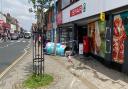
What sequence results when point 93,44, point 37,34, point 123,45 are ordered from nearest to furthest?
1. point 37,34
2. point 123,45
3. point 93,44

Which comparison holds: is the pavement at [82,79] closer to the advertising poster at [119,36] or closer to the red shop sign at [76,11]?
the advertising poster at [119,36]

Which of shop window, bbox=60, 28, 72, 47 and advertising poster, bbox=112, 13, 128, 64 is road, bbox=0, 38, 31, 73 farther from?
advertising poster, bbox=112, 13, 128, 64

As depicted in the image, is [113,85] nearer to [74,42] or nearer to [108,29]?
[108,29]

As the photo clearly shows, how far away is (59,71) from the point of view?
1730cm

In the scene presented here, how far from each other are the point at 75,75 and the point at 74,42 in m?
13.6

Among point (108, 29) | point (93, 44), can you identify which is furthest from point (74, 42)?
point (108, 29)

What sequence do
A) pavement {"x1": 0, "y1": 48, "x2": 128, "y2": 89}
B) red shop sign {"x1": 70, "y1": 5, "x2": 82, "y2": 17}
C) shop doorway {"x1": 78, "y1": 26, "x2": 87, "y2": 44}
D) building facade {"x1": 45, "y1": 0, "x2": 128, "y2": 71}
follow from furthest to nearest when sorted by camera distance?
shop doorway {"x1": 78, "y1": 26, "x2": 87, "y2": 44}
red shop sign {"x1": 70, "y1": 5, "x2": 82, "y2": 17}
building facade {"x1": 45, "y1": 0, "x2": 128, "y2": 71}
pavement {"x1": 0, "y1": 48, "x2": 128, "y2": 89}

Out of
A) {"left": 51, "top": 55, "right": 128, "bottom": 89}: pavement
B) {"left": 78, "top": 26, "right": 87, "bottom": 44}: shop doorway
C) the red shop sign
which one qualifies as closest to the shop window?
{"left": 78, "top": 26, "right": 87, "bottom": 44}: shop doorway

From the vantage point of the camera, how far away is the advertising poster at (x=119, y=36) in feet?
50.8

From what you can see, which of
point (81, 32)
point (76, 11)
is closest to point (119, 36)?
point (76, 11)

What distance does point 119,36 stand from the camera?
16.0 metres

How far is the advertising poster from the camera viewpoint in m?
15.5

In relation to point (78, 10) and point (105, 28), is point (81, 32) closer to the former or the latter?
point (78, 10)

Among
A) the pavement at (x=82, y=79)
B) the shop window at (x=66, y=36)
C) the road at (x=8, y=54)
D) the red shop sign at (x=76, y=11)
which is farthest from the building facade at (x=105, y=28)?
the road at (x=8, y=54)
